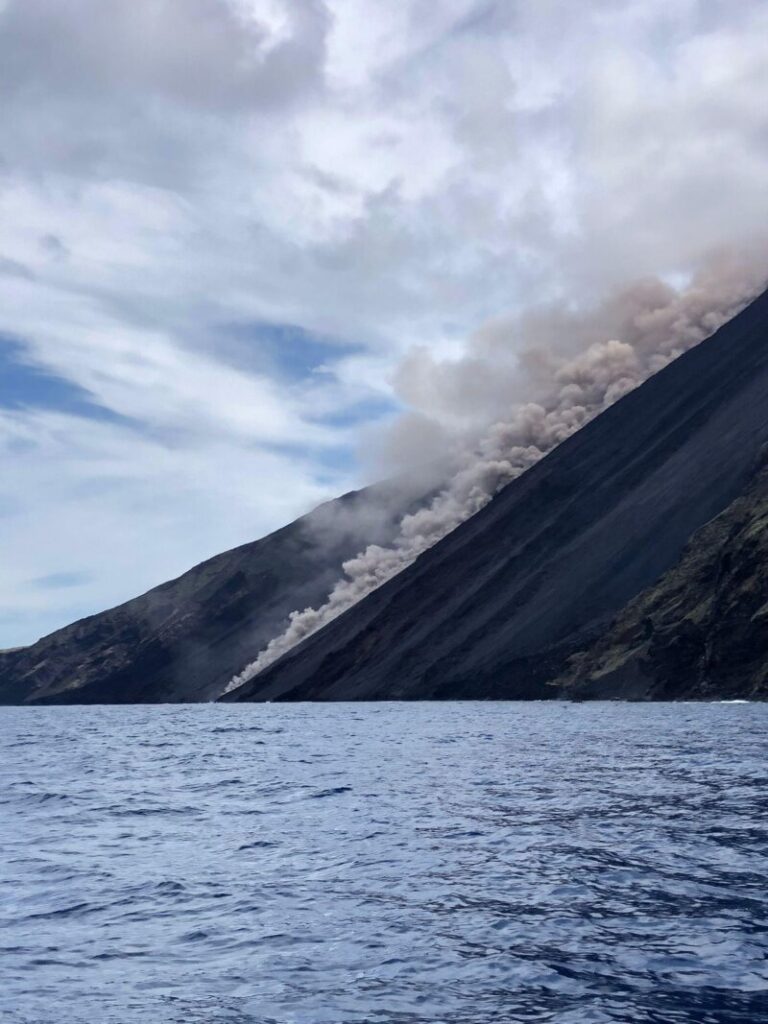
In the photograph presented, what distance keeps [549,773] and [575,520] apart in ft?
475

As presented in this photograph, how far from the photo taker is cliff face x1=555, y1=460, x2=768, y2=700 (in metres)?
119

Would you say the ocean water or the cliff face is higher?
the cliff face

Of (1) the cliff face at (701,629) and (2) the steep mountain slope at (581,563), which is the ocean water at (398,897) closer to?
(1) the cliff face at (701,629)

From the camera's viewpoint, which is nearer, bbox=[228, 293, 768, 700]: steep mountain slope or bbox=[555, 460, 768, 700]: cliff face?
bbox=[555, 460, 768, 700]: cliff face

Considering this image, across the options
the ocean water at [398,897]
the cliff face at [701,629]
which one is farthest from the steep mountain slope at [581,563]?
the ocean water at [398,897]

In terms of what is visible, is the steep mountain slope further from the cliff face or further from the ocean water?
the ocean water

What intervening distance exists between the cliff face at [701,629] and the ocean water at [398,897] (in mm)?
74688

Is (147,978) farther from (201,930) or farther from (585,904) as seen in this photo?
(585,904)

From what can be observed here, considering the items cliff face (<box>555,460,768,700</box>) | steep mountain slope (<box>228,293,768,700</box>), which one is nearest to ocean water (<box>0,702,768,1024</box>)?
cliff face (<box>555,460,768,700</box>)

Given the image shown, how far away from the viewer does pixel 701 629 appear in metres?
126

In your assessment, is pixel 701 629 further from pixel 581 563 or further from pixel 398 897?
pixel 398 897

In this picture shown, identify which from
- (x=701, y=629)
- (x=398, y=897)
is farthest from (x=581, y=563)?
(x=398, y=897)

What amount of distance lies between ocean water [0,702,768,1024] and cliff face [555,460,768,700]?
7469 cm

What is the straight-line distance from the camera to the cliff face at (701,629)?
119312 mm
